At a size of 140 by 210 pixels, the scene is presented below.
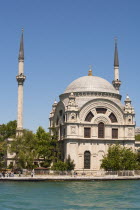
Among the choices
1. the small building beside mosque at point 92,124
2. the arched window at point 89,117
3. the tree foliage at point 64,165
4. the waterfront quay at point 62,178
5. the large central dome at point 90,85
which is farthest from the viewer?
the large central dome at point 90,85

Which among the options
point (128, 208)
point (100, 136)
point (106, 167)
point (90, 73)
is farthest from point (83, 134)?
point (128, 208)

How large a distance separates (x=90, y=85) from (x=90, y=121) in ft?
22.9

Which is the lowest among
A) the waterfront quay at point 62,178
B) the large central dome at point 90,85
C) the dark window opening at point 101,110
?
the waterfront quay at point 62,178

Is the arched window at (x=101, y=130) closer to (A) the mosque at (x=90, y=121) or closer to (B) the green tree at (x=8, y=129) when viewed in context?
(A) the mosque at (x=90, y=121)

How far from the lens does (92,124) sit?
73688 mm

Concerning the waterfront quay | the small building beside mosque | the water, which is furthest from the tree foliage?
the water

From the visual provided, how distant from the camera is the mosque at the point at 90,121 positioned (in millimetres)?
72750

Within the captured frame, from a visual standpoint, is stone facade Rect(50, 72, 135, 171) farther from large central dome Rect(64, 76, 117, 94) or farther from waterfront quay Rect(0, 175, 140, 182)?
waterfront quay Rect(0, 175, 140, 182)

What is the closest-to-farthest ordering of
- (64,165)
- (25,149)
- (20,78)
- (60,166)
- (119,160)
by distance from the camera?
(119,160)
(60,166)
(64,165)
(25,149)
(20,78)

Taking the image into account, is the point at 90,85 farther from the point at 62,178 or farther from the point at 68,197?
the point at 68,197

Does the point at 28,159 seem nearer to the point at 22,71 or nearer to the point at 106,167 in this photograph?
the point at 106,167

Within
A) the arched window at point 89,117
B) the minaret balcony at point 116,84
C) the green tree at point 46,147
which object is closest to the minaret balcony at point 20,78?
the green tree at point 46,147

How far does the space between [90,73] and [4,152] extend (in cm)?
1990

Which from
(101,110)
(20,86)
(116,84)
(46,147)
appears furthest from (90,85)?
(46,147)
